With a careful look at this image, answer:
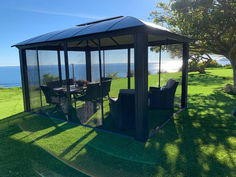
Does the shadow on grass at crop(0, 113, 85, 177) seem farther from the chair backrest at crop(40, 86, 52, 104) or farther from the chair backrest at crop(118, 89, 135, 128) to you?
the chair backrest at crop(118, 89, 135, 128)

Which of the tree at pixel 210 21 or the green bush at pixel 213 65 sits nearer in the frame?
the tree at pixel 210 21

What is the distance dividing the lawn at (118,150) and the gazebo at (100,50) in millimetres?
654

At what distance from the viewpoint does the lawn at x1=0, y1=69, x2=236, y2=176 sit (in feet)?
8.82

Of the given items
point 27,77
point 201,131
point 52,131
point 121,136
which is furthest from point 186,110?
point 27,77

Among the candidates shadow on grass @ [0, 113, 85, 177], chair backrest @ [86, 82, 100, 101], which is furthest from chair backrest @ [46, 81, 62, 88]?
shadow on grass @ [0, 113, 85, 177]

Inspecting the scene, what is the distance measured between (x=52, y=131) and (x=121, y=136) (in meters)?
1.88

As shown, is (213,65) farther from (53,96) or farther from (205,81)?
(53,96)

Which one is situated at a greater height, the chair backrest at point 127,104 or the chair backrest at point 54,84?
the chair backrest at point 54,84

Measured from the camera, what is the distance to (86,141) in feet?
12.3

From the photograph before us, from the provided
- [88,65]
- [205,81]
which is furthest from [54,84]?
[205,81]

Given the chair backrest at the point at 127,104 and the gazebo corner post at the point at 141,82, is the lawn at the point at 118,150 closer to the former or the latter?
the gazebo corner post at the point at 141,82

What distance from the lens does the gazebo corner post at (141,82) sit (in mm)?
3281

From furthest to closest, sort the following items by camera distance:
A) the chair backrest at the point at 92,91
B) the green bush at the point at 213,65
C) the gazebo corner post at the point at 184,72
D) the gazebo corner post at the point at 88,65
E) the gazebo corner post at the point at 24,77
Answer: the green bush at the point at 213,65 < the gazebo corner post at the point at 88,65 < the gazebo corner post at the point at 24,77 < the gazebo corner post at the point at 184,72 < the chair backrest at the point at 92,91

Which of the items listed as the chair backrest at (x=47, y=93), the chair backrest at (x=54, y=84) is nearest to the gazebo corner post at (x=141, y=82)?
the chair backrest at (x=47, y=93)
